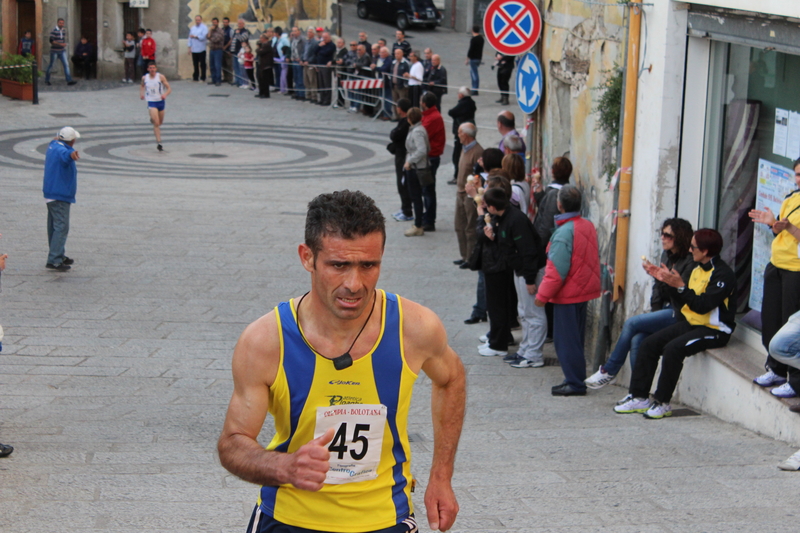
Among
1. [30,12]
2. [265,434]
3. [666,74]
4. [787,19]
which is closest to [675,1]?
[666,74]

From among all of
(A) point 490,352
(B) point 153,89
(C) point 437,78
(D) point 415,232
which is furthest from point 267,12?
(A) point 490,352

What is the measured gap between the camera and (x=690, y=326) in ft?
25.2

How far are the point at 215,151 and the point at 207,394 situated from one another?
44.9ft

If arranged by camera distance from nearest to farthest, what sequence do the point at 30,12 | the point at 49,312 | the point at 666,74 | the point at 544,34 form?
the point at 666,74 < the point at 49,312 < the point at 544,34 < the point at 30,12

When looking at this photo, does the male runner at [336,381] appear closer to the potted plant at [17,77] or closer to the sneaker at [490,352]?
the sneaker at [490,352]

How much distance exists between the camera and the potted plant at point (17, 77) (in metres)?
26.1

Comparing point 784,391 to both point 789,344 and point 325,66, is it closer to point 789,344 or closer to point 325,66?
point 789,344

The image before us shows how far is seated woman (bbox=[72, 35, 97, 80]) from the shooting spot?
31.4m

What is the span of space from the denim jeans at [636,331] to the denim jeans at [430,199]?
5967mm

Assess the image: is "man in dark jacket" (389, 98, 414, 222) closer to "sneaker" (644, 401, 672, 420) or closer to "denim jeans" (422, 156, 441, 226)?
"denim jeans" (422, 156, 441, 226)

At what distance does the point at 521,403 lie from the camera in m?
8.41

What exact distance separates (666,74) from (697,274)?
1.69 meters

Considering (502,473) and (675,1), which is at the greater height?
(675,1)

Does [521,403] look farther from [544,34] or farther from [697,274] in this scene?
[544,34]
